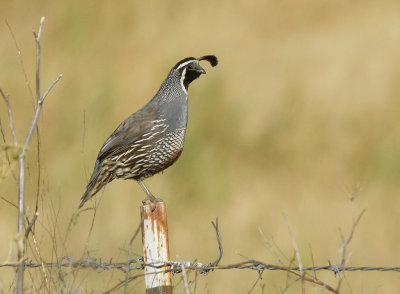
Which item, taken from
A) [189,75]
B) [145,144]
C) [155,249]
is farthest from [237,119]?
[155,249]

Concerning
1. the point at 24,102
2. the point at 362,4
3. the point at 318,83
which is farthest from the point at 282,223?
the point at 362,4

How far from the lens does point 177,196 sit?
752 cm

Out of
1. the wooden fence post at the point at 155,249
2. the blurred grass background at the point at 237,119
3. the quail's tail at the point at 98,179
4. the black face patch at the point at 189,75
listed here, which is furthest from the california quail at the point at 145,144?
the wooden fence post at the point at 155,249

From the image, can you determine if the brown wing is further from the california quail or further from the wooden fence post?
the wooden fence post

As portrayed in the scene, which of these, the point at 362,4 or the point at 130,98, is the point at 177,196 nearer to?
the point at 130,98

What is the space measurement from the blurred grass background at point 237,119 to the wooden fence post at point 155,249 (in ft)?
7.02

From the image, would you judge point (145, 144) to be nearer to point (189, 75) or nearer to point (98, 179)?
point (98, 179)

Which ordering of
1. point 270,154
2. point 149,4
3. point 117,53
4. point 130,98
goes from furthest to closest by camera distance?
point 149,4 → point 117,53 → point 130,98 → point 270,154

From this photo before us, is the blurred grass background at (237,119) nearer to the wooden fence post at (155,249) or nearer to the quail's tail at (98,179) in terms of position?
the quail's tail at (98,179)

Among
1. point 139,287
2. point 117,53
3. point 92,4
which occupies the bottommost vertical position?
point 139,287

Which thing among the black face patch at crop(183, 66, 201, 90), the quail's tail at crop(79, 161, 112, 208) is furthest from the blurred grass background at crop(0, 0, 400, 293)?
the black face patch at crop(183, 66, 201, 90)

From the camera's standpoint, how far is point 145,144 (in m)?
4.57

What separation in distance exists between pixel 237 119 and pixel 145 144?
441 centimetres

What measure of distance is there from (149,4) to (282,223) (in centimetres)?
523
